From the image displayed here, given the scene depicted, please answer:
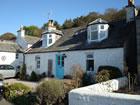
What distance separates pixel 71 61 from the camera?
21938 millimetres

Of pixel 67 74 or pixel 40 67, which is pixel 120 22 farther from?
pixel 40 67

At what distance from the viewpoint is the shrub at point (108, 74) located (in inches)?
617

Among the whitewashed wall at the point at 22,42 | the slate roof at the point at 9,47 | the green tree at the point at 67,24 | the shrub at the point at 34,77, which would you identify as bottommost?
the shrub at the point at 34,77

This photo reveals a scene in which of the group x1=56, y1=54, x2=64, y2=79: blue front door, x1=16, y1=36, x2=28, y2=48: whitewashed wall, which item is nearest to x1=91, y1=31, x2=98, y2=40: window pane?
x1=56, y1=54, x2=64, y2=79: blue front door

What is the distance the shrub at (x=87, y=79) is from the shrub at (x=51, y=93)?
16.9ft

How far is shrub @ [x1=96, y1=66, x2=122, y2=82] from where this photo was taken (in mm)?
15664

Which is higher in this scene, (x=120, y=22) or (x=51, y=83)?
(x=120, y=22)

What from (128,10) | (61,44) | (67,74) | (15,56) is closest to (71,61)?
(67,74)

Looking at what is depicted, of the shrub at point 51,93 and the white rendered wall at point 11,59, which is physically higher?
the white rendered wall at point 11,59

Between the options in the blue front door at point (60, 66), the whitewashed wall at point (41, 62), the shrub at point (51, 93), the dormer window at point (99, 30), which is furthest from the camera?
the whitewashed wall at point (41, 62)

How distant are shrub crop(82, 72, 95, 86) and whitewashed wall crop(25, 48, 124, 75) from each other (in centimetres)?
71

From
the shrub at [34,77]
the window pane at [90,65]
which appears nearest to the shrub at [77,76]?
the window pane at [90,65]

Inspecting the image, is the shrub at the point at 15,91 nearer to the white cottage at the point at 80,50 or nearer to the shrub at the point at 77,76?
the shrub at the point at 77,76

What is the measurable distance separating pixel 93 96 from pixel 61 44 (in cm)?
1566
